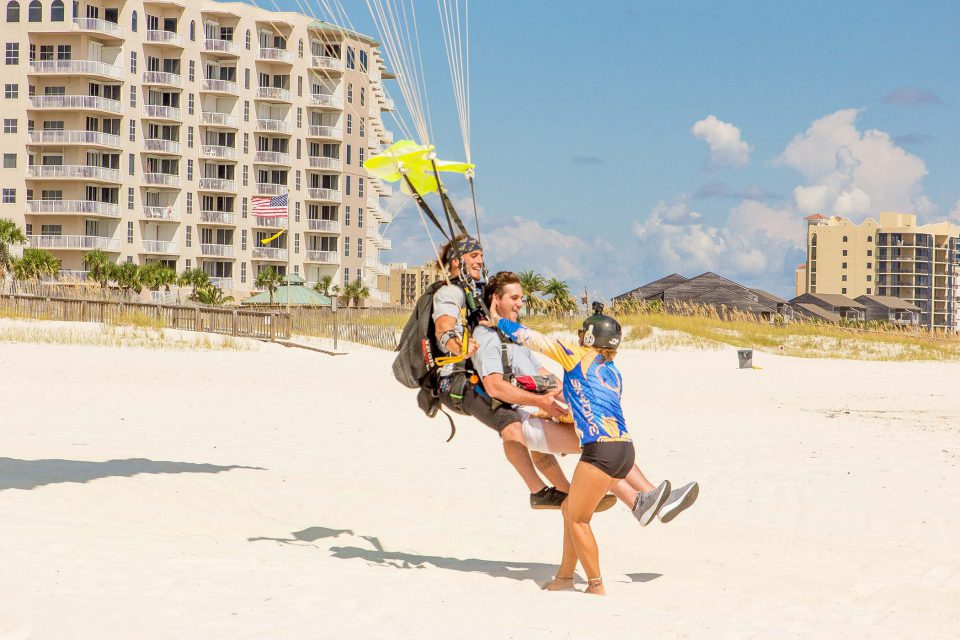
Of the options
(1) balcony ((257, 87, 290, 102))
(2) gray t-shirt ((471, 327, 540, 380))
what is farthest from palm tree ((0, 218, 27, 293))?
(2) gray t-shirt ((471, 327, 540, 380))

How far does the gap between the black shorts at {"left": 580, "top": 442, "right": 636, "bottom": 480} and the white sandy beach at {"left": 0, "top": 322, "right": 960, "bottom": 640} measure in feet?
2.46

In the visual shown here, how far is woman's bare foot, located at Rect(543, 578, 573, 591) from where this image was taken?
20.7 feet

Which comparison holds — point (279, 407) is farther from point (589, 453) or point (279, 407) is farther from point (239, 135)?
point (239, 135)

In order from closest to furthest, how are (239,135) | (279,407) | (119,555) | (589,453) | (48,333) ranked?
(589,453) < (119,555) < (279,407) < (48,333) < (239,135)

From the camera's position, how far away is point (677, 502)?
237 inches

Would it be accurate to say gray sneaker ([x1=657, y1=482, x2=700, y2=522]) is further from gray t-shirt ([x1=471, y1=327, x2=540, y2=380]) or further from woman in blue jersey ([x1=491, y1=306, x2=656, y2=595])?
gray t-shirt ([x1=471, y1=327, x2=540, y2=380])

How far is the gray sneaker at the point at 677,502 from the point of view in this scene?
6.00 metres

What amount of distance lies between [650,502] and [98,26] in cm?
7458

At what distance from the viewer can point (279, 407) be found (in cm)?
1708

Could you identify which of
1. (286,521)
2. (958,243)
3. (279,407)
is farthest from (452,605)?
(958,243)

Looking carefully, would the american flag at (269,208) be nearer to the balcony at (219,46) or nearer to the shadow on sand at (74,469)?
the shadow on sand at (74,469)

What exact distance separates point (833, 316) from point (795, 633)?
102m

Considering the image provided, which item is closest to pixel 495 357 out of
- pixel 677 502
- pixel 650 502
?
pixel 650 502

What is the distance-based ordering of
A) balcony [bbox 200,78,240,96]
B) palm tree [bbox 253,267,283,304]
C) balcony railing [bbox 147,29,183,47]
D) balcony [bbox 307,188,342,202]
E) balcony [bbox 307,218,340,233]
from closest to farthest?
balcony railing [bbox 147,29,183,47] → balcony [bbox 200,78,240,96] → palm tree [bbox 253,267,283,304] → balcony [bbox 307,188,342,202] → balcony [bbox 307,218,340,233]
